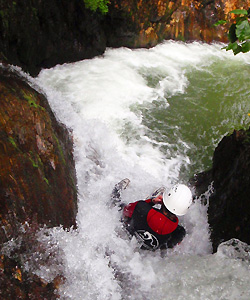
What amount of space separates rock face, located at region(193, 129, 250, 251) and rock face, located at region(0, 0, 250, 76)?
4255 mm

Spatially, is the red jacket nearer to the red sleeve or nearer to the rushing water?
the red sleeve

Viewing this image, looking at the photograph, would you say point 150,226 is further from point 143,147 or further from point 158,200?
point 143,147

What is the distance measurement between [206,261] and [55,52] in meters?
6.92

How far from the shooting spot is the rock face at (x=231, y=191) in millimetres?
3729

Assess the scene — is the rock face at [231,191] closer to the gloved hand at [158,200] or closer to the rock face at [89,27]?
the gloved hand at [158,200]

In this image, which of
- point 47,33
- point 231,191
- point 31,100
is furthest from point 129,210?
point 47,33

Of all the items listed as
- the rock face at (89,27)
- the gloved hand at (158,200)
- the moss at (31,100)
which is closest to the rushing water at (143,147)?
the rock face at (89,27)

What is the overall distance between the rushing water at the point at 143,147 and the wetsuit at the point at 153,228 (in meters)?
0.22

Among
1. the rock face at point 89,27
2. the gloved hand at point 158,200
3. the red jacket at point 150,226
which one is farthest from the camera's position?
the rock face at point 89,27

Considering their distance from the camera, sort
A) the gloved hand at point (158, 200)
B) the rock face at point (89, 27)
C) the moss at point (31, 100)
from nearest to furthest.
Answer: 1. the moss at point (31, 100)
2. the gloved hand at point (158, 200)
3. the rock face at point (89, 27)

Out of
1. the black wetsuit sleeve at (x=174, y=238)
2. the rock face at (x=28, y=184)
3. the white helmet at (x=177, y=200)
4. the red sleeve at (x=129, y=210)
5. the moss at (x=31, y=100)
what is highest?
the moss at (x=31, y=100)

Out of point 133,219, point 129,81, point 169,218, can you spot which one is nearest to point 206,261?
point 169,218

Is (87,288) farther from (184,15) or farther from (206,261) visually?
(184,15)

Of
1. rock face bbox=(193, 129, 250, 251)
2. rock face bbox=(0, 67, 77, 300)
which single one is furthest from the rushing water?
rock face bbox=(193, 129, 250, 251)
